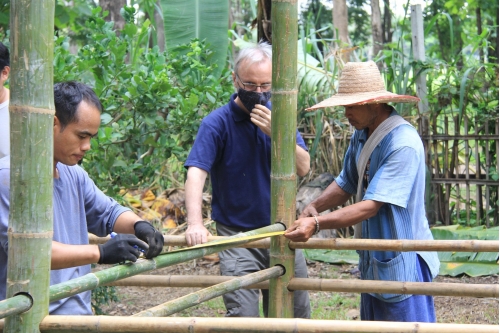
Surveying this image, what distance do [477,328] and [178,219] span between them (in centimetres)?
538

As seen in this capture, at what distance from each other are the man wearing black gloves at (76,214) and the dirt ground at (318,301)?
2.77 m

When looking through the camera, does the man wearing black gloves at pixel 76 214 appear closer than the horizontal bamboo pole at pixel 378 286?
Yes

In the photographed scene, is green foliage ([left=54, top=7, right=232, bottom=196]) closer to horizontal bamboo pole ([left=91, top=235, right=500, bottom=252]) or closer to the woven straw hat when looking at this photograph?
the woven straw hat

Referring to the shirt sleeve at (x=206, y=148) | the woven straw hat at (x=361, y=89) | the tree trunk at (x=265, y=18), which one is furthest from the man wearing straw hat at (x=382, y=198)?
the tree trunk at (x=265, y=18)

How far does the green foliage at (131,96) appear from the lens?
13.7ft

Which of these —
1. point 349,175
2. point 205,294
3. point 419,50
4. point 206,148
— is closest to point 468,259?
point 419,50

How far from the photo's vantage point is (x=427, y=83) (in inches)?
279

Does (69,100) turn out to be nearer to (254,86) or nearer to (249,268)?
(254,86)

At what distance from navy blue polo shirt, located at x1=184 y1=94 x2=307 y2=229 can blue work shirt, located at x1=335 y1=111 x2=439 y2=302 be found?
0.52 m

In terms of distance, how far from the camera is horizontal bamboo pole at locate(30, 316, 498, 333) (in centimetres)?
189

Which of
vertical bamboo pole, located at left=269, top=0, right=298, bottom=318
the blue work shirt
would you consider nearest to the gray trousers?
vertical bamboo pole, located at left=269, top=0, right=298, bottom=318

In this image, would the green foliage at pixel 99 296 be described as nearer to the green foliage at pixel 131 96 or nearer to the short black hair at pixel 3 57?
the green foliage at pixel 131 96

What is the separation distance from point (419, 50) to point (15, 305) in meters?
5.98

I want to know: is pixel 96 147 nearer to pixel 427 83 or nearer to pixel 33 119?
pixel 33 119
